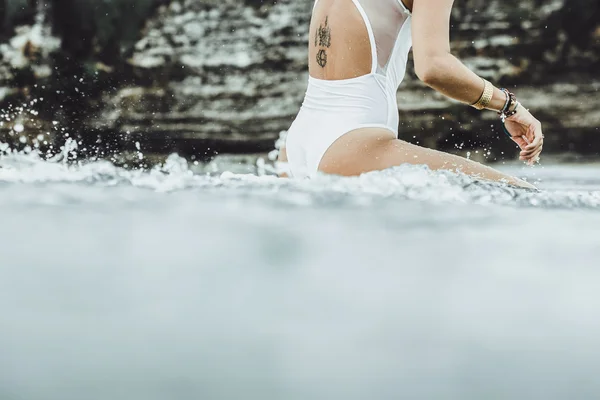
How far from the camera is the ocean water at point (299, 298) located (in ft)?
3.31

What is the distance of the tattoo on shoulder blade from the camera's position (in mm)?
1824

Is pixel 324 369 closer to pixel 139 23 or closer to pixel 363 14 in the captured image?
pixel 363 14

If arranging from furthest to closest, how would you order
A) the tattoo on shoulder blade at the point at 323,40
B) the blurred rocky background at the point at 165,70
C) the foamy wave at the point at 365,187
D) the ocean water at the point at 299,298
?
the blurred rocky background at the point at 165,70 → the tattoo on shoulder blade at the point at 323,40 → the foamy wave at the point at 365,187 → the ocean water at the point at 299,298

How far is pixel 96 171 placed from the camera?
202 cm

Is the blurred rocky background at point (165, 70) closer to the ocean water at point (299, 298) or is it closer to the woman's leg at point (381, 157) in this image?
the woman's leg at point (381, 157)

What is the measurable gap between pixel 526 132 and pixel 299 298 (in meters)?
0.93

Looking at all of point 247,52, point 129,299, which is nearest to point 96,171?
point 129,299

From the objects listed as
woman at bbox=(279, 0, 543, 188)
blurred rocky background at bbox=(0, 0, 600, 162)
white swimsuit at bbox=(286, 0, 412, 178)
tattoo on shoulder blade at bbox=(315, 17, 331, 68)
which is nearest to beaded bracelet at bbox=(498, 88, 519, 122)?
woman at bbox=(279, 0, 543, 188)

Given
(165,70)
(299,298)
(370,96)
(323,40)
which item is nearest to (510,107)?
(370,96)

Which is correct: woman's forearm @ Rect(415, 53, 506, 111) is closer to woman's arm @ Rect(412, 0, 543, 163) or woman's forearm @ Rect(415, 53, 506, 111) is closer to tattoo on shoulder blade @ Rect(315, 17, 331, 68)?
woman's arm @ Rect(412, 0, 543, 163)

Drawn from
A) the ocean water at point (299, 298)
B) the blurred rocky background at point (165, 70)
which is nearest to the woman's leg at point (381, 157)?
the ocean water at point (299, 298)

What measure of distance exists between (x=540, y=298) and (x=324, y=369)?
388 mm

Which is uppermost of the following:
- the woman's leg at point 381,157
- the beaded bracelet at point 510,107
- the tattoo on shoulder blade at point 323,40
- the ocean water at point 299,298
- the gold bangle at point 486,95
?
the tattoo on shoulder blade at point 323,40

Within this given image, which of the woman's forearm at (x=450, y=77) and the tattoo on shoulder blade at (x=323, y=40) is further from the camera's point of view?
the tattoo on shoulder blade at (x=323, y=40)
